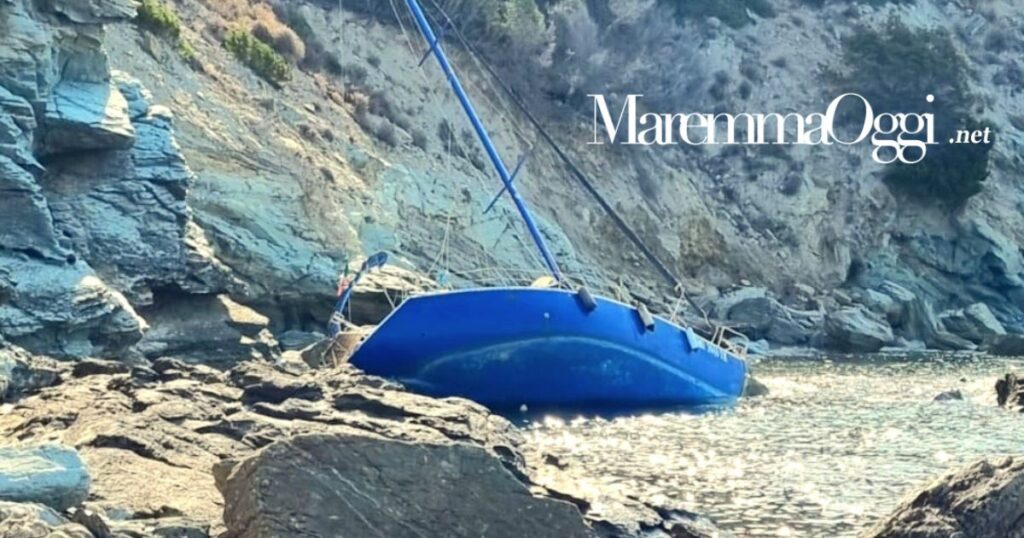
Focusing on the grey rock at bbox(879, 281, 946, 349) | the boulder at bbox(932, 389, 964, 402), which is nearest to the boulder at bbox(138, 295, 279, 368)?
the boulder at bbox(932, 389, 964, 402)

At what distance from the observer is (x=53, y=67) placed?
2153 cm

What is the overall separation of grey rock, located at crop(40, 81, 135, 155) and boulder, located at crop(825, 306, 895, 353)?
70.7ft

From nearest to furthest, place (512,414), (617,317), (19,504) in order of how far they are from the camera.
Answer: (19,504) < (512,414) < (617,317)

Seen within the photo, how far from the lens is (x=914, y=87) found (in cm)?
5394

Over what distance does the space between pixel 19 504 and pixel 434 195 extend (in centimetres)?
2859

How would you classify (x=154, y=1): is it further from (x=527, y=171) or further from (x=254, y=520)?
(x=254, y=520)

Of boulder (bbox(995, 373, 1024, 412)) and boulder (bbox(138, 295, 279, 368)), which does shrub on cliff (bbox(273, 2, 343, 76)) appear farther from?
boulder (bbox(995, 373, 1024, 412))

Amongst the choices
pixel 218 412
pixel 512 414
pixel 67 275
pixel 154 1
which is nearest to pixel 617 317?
pixel 512 414

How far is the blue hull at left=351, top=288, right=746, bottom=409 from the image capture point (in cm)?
2139

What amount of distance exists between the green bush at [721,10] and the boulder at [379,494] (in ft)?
155

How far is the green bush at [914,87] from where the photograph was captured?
51188 mm

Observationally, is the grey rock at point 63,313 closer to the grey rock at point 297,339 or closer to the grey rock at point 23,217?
the grey rock at point 23,217

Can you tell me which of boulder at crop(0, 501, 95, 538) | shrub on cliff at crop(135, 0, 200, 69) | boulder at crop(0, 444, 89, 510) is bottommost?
shrub on cliff at crop(135, 0, 200, 69)

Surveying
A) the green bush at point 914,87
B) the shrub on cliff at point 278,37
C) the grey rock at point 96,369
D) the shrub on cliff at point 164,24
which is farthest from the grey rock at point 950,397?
the green bush at point 914,87
